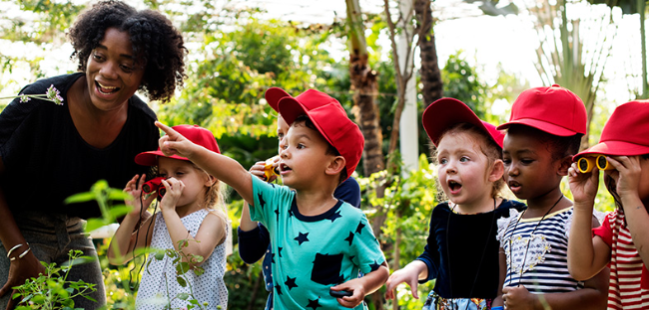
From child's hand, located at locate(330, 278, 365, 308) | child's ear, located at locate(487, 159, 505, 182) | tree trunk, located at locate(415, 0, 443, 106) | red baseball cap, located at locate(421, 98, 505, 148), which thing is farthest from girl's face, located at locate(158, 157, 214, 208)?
tree trunk, located at locate(415, 0, 443, 106)

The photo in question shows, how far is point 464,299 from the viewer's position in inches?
82.9

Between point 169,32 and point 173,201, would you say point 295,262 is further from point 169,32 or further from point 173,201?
point 169,32

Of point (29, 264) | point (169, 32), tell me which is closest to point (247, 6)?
point (169, 32)

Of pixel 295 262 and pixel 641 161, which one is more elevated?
pixel 641 161

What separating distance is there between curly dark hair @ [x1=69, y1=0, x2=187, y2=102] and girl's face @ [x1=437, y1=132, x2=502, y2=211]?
1.39 m

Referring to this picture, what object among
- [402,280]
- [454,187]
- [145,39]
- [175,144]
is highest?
[145,39]

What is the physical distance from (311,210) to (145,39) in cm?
112

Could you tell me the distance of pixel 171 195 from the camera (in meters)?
2.31

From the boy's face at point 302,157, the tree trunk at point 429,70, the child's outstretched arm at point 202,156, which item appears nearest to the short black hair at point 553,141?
the boy's face at point 302,157

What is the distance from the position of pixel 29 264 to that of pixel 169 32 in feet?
4.03

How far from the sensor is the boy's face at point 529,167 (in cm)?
193

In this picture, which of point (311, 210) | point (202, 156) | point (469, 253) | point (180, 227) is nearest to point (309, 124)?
point (311, 210)

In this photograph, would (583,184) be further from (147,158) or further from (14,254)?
(14,254)

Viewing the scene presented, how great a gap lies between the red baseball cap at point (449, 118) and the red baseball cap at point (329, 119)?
309 millimetres
